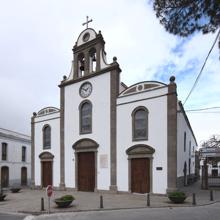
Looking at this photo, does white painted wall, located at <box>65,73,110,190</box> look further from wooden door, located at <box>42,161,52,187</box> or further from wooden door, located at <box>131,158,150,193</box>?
wooden door, located at <box>42,161,52,187</box>

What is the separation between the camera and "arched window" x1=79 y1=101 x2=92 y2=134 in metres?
23.9

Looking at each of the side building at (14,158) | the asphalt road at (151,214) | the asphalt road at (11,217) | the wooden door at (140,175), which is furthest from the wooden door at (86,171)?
the side building at (14,158)

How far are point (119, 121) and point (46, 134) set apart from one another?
9.55m

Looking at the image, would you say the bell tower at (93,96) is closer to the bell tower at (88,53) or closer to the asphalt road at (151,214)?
the bell tower at (88,53)

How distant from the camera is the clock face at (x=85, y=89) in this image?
79.4 ft

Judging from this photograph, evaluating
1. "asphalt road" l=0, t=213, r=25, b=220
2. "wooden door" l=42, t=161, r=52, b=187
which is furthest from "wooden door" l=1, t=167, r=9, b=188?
"asphalt road" l=0, t=213, r=25, b=220

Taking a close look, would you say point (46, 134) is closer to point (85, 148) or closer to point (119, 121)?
point (85, 148)

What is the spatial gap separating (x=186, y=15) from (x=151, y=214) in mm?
8607

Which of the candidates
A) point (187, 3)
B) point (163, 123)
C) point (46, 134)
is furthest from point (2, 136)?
point (187, 3)

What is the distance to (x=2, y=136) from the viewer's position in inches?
1356

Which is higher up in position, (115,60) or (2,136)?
(115,60)

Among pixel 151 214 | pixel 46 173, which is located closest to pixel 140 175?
pixel 151 214

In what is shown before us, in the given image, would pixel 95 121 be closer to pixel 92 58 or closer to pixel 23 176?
pixel 92 58

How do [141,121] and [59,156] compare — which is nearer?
[141,121]
